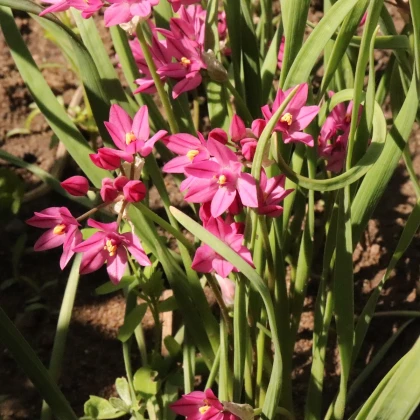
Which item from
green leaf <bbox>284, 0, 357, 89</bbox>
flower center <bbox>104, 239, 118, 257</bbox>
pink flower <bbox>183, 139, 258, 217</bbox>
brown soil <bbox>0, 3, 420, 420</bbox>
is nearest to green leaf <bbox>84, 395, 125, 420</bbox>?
brown soil <bbox>0, 3, 420, 420</bbox>

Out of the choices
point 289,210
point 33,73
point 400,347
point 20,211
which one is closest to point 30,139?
point 20,211

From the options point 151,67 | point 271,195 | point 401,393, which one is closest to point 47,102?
point 151,67

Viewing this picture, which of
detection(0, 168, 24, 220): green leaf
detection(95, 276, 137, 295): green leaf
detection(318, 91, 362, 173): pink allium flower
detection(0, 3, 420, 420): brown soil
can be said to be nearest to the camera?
detection(318, 91, 362, 173): pink allium flower

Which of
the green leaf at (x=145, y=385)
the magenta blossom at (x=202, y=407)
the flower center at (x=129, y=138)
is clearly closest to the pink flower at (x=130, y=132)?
the flower center at (x=129, y=138)

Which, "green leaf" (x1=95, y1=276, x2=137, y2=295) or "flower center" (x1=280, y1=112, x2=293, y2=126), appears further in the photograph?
"green leaf" (x1=95, y1=276, x2=137, y2=295)

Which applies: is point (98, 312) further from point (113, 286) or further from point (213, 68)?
A: point (213, 68)

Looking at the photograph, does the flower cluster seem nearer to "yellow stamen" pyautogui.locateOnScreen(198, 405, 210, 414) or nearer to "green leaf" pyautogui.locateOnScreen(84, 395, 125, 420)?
"yellow stamen" pyautogui.locateOnScreen(198, 405, 210, 414)
